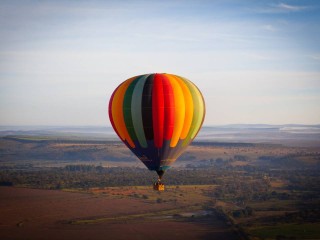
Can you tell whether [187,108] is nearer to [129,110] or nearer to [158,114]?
[158,114]

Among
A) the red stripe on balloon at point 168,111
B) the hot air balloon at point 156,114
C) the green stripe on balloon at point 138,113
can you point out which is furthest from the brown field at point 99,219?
the red stripe on balloon at point 168,111

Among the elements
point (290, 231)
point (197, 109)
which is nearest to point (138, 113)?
point (197, 109)

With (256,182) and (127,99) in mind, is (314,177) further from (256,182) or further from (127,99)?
(127,99)

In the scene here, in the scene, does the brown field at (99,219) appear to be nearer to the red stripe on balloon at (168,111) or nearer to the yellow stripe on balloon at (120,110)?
the yellow stripe on balloon at (120,110)

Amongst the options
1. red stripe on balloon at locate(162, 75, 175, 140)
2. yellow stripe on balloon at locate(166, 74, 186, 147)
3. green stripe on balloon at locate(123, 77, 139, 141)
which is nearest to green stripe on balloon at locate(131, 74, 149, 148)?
green stripe on balloon at locate(123, 77, 139, 141)

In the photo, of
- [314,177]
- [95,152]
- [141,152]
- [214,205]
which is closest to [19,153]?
[95,152]

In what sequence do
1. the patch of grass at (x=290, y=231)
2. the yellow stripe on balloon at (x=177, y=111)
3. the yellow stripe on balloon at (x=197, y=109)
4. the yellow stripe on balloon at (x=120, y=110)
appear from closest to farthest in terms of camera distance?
the yellow stripe on balloon at (x=177, y=111) < the yellow stripe on balloon at (x=120, y=110) < the yellow stripe on balloon at (x=197, y=109) < the patch of grass at (x=290, y=231)

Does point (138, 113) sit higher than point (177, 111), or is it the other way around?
point (177, 111)

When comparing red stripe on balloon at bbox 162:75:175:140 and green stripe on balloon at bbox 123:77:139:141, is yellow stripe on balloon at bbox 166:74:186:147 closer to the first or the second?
red stripe on balloon at bbox 162:75:175:140
